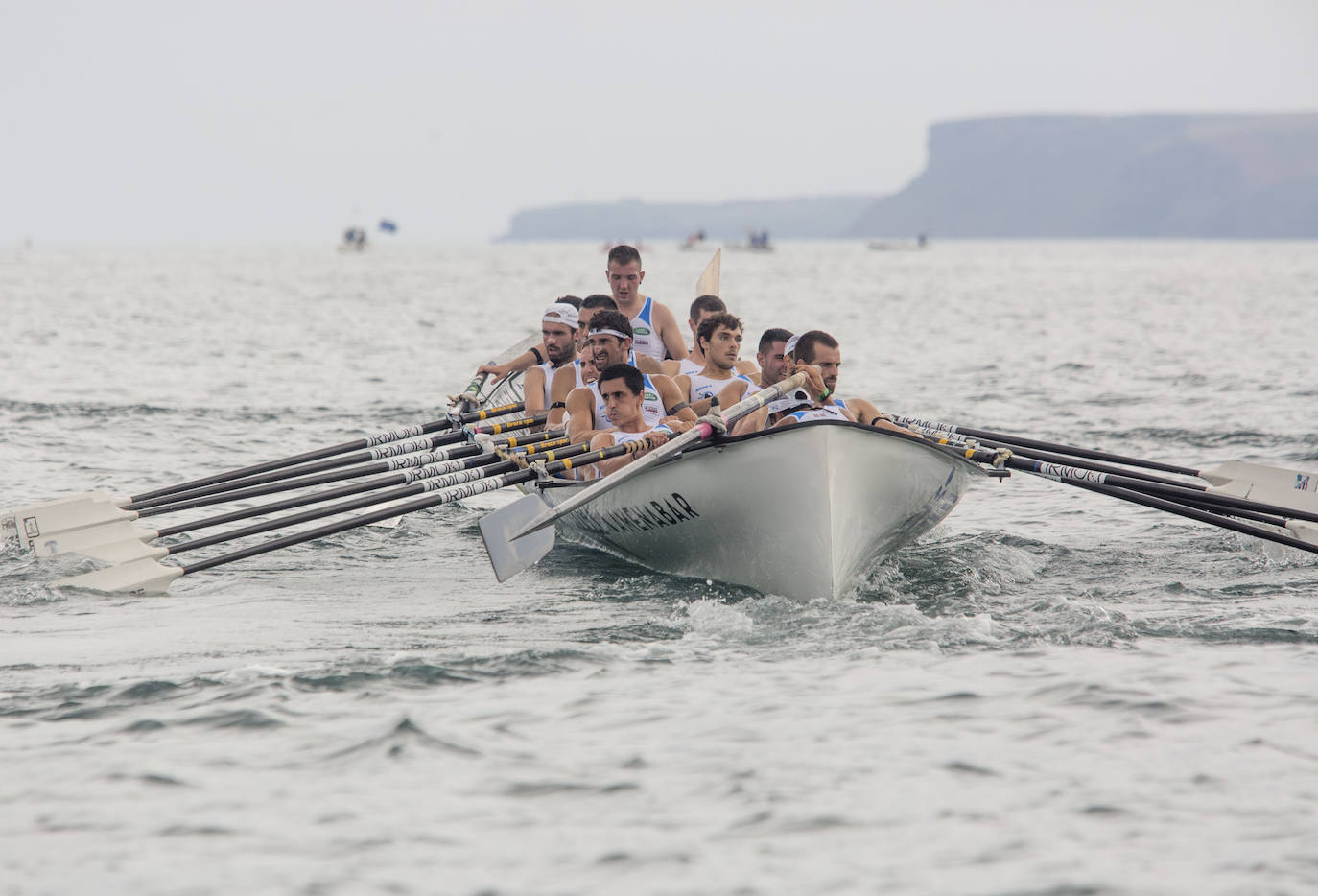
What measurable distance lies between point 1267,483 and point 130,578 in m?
8.59

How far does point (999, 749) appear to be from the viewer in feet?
18.6

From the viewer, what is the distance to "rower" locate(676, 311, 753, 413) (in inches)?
390

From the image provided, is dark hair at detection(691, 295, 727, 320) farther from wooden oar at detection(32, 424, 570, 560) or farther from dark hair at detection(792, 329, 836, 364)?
dark hair at detection(792, 329, 836, 364)

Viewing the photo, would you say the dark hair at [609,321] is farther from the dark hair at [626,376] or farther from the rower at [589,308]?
the rower at [589,308]

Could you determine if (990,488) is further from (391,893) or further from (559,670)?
(391,893)

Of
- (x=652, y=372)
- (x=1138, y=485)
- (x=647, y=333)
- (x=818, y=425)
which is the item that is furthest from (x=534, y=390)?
(x=1138, y=485)

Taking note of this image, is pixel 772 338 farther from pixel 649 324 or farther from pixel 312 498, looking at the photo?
pixel 312 498

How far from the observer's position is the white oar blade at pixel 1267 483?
9711 mm

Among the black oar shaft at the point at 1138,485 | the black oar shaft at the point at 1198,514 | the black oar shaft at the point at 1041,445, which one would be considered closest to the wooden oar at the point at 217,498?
the black oar shaft at the point at 1041,445

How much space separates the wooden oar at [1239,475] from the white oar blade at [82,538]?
5.82m

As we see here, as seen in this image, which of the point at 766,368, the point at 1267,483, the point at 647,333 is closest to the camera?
the point at 766,368

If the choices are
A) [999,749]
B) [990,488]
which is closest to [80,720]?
[999,749]

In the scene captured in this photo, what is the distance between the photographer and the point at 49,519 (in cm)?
910

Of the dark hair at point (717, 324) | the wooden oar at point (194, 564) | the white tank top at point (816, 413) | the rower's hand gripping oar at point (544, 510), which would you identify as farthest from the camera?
the dark hair at point (717, 324)
